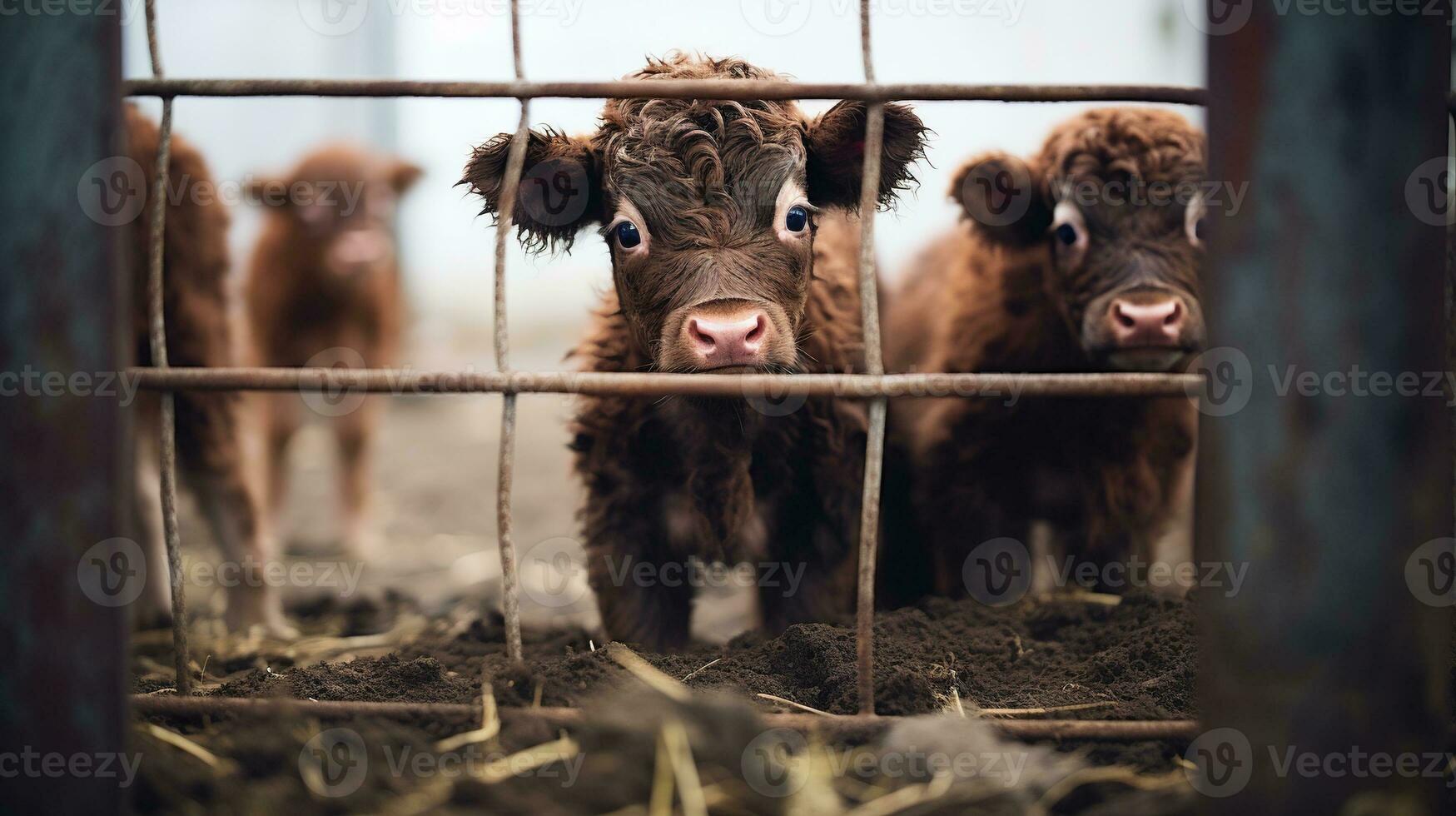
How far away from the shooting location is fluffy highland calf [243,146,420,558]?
754 centimetres

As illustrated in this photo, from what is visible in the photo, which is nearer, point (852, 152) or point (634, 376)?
point (634, 376)

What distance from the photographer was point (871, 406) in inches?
94.4

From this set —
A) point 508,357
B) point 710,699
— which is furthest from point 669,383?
point 710,699

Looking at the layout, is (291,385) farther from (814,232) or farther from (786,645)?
Answer: (814,232)

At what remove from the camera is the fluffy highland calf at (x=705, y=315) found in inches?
124

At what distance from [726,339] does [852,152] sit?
3.33 ft

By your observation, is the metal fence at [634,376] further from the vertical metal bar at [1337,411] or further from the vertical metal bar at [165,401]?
the vertical metal bar at [1337,411]

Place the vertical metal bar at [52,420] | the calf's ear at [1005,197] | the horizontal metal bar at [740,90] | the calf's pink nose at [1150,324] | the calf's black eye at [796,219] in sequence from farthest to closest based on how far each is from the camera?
the calf's ear at [1005,197], the calf's pink nose at [1150,324], the calf's black eye at [796,219], the horizontal metal bar at [740,90], the vertical metal bar at [52,420]

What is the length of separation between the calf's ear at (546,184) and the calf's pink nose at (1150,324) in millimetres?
1915

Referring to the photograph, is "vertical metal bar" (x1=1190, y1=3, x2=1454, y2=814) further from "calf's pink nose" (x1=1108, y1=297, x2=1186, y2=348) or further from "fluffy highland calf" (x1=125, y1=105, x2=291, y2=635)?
"fluffy highland calf" (x1=125, y1=105, x2=291, y2=635)

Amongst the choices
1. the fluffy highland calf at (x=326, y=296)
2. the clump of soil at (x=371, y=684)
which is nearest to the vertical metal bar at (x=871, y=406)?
the clump of soil at (x=371, y=684)

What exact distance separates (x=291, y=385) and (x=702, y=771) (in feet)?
4.47

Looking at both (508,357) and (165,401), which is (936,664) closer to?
(508,357)

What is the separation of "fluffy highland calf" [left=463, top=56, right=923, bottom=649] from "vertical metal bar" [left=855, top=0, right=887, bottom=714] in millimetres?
539
